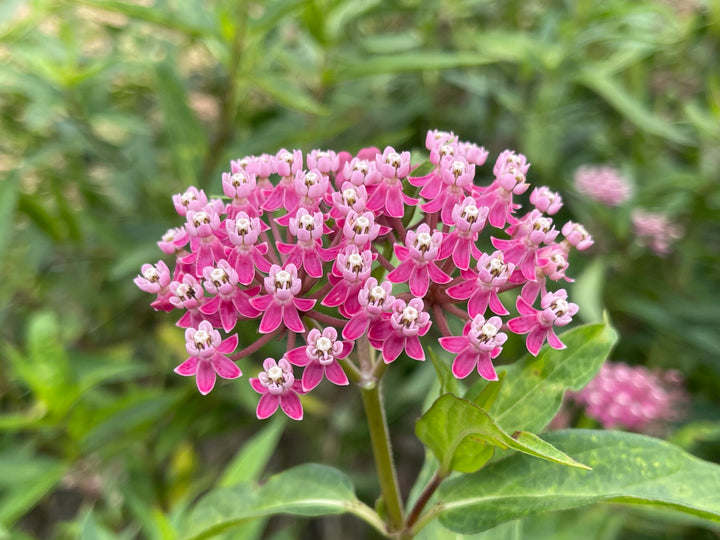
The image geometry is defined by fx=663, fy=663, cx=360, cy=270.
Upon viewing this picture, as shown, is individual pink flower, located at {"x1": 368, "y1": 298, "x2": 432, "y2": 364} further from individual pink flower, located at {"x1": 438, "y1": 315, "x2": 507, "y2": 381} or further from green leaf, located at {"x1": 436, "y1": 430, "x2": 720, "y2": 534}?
green leaf, located at {"x1": 436, "y1": 430, "x2": 720, "y2": 534}

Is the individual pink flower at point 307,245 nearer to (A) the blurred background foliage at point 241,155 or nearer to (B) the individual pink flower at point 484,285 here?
(B) the individual pink flower at point 484,285

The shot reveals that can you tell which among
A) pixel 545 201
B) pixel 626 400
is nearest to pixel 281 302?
pixel 545 201

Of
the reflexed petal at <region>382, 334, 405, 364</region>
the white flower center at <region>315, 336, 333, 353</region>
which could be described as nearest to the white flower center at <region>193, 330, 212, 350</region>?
the white flower center at <region>315, 336, 333, 353</region>

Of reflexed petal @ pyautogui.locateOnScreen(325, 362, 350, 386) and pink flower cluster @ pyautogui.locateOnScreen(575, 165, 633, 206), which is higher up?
reflexed petal @ pyautogui.locateOnScreen(325, 362, 350, 386)

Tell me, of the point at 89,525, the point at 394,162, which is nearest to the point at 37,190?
the point at 89,525

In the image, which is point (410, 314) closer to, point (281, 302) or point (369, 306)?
point (369, 306)

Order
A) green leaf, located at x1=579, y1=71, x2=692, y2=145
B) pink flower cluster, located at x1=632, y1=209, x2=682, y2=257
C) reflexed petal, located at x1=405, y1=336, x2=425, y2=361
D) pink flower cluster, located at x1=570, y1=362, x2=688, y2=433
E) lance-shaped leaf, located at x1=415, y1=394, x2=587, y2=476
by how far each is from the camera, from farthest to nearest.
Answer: pink flower cluster, located at x1=632, y1=209, x2=682, y2=257 → green leaf, located at x1=579, y1=71, x2=692, y2=145 → pink flower cluster, located at x1=570, y1=362, x2=688, y2=433 → reflexed petal, located at x1=405, y1=336, x2=425, y2=361 → lance-shaped leaf, located at x1=415, y1=394, x2=587, y2=476

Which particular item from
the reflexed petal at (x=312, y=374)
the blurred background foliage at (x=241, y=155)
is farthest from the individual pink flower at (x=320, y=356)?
the blurred background foliage at (x=241, y=155)
